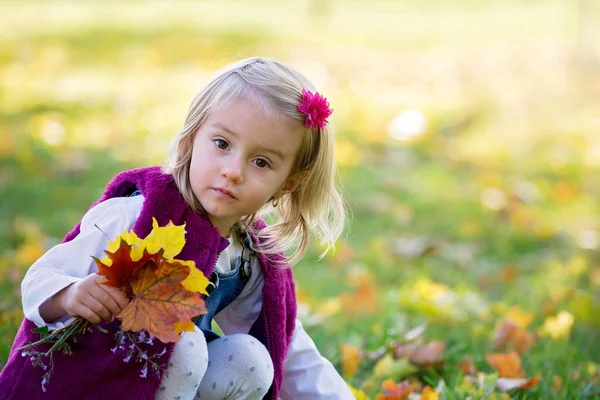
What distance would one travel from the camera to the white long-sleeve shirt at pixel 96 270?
5.81 feet

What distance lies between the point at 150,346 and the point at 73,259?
0.86 ft

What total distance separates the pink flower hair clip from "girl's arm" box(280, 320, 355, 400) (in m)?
0.66

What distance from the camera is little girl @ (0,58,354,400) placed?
180 centimetres

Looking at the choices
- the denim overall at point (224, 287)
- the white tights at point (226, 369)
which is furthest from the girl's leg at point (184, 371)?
the denim overall at point (224, 287)

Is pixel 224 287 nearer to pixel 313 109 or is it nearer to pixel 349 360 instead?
pixel 313 109

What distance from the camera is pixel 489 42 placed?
352 inches

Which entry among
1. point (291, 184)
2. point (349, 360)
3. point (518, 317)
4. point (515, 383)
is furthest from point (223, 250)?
point (518, 317)

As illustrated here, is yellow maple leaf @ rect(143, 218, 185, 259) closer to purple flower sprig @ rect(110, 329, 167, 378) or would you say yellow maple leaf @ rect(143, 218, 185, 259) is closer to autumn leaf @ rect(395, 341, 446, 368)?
purple flower sprig @ rect(110, 329, 167, 378)

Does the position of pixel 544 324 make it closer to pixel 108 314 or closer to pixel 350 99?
pixel 108 314

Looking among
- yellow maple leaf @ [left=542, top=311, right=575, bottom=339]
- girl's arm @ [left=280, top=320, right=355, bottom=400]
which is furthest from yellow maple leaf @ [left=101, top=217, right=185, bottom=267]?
yellow maple leaf @ [left=542, top=311, right=575, bottom=339]

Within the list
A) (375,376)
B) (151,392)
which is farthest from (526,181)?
(151,392)

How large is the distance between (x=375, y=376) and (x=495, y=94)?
4906mm

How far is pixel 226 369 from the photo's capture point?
1.97 meters

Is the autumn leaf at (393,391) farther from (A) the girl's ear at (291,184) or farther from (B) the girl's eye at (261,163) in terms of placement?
(B) the girl's eye at (261,163)
